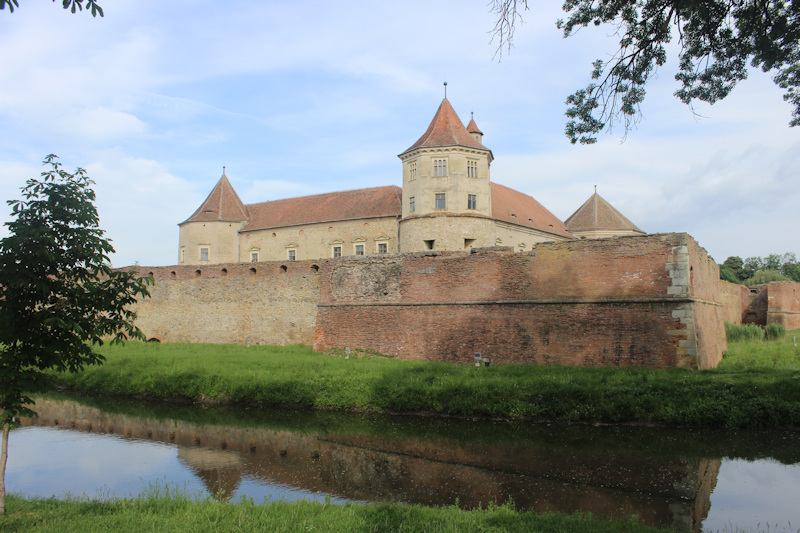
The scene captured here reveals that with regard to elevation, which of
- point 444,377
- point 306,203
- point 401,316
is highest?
point 306,203

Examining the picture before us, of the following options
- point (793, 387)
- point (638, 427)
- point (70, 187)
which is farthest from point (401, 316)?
point (70, 187)

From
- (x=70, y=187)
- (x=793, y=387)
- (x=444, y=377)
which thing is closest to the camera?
(x=70, y=187)

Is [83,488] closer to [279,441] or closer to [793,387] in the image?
[279,441]

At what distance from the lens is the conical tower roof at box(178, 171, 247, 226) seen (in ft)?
118

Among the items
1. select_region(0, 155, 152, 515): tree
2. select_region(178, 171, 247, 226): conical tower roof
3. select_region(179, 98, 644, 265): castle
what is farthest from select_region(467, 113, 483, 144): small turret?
select_region(0, 155, 152, 515): tree

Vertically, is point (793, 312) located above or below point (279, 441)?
above

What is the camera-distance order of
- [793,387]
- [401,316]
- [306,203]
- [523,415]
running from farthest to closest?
[306,203] < [401,316] < [523,415] < [793,387]

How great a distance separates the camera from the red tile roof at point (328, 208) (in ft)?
105

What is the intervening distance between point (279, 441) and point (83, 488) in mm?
3508

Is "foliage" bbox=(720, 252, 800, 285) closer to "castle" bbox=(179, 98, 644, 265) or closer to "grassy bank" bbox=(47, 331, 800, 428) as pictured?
"castle" bbox=(179, 98, 644, 265)

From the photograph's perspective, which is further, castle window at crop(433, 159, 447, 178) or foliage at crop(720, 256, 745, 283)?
foliage at crop(720, 256, 745, 283)

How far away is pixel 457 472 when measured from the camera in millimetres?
8938

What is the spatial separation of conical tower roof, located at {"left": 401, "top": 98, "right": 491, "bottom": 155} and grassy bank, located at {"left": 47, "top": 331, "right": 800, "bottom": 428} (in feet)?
45.2

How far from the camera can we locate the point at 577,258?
1392cm
